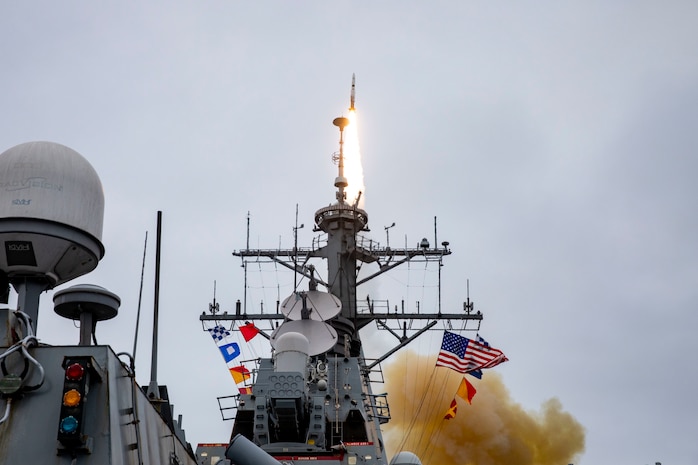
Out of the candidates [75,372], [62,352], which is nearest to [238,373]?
[62,352]

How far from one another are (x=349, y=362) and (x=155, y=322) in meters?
13.2

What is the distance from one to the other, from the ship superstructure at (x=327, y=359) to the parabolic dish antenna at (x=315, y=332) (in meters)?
0.02

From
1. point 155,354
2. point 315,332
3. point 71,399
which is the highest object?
point 315,332

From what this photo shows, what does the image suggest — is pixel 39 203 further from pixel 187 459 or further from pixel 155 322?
pixel 187 459

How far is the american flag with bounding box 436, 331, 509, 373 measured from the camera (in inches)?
844

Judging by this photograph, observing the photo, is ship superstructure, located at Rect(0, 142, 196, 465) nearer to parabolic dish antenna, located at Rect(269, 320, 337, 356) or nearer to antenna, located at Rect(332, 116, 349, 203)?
parabolic dish antenna, located at Rect(269, 320, 337, 356)

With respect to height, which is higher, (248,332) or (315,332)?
(248,332)

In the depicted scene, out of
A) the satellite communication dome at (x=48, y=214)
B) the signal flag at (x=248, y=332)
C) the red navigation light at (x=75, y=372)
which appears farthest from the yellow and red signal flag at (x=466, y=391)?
the red navigation light at (x=75, y=372)

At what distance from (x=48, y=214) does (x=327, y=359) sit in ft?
45.2

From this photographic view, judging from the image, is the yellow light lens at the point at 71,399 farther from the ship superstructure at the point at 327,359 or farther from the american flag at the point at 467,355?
the american flag at the point at 467,355

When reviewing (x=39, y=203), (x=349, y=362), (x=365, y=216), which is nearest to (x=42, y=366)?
(x=39, y=203)

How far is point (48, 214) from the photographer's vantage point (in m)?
7.32

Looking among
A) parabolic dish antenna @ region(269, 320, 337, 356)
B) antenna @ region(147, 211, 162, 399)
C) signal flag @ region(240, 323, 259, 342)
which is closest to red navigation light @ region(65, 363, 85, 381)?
antenna @ region(147, 211, 162, 399)

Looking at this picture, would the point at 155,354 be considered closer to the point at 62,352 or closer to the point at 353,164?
the point at 62,352
